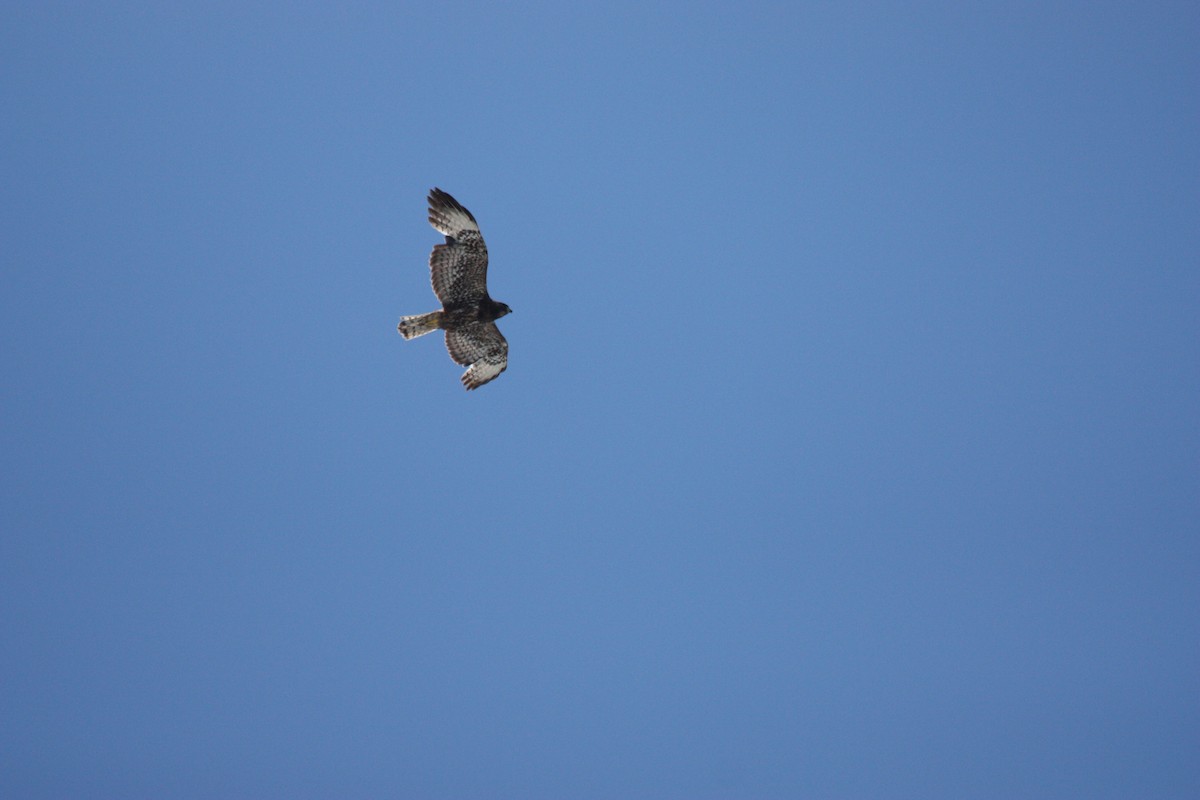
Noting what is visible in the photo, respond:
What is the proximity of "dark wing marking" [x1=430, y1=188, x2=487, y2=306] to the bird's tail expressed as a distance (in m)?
0.35

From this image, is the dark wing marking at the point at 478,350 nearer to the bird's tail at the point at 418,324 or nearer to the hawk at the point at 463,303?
the hawk at the point at 463,303

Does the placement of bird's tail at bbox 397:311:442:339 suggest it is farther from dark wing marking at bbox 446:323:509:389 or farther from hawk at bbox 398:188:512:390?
dark wing marking at bbox 446:323:509:389

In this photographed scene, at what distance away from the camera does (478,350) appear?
728 inches

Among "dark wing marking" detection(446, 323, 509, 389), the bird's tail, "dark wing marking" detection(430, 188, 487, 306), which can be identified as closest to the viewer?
"dark wing marking" detection(430, 188, 487, 306)

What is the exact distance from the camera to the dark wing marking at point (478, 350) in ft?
59.8

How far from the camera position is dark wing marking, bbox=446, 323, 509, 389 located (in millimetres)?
18234

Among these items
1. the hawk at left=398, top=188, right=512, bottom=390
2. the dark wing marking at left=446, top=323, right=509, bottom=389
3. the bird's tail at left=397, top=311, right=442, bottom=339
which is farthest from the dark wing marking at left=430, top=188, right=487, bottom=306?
the dark wing marking at left=446, top=323, right=509, bottom=389

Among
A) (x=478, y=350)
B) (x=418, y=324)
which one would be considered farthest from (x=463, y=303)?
(x=478, y=350)

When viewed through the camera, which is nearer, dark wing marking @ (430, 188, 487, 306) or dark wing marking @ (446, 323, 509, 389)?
dark wing marking @ (430, 188, 487, 306)

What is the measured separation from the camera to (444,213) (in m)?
16.7

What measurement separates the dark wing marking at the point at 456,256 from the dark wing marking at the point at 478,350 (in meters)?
0.81

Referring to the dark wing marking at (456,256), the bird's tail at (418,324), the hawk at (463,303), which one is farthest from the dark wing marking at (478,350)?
the dark wing marking at (456,256)

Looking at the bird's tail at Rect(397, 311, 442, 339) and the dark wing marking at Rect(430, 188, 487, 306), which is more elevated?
the dark wing marking at Rect(430, 188, 487, 306)

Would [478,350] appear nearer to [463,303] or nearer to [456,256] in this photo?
[463,303]
